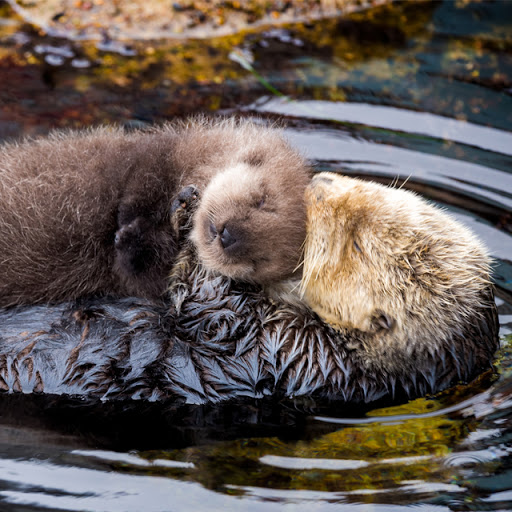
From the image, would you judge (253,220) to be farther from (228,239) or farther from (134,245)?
(134,245)

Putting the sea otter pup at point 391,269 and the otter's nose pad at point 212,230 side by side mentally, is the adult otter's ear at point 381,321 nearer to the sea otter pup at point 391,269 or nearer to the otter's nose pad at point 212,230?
the sea otter pup at point 391,269

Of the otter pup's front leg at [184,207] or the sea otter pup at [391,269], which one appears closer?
the sea otter pup at [391,269]

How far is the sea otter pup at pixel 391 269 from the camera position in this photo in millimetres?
3295

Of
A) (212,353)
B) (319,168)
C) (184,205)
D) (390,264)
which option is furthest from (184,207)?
(319,168)

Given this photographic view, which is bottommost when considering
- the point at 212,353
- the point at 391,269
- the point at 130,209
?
the point at 212,353

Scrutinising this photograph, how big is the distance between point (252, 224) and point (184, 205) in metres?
0.48

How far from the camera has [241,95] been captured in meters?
5.67

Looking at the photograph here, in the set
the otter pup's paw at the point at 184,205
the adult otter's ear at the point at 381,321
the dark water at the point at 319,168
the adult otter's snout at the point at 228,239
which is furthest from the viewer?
the otter pup's paw at the point at 184,205

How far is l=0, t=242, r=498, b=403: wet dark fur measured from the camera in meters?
3.44

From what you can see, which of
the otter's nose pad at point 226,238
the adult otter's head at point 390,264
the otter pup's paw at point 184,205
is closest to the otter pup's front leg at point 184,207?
the otter pup's paw at point 184,205

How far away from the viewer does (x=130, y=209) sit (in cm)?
351

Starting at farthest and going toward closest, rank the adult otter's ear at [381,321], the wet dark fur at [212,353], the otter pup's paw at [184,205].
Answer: the otter pup's paw at [184,205] → the wet dark fur at [212,353] → the adult otter's ear at [381,321]

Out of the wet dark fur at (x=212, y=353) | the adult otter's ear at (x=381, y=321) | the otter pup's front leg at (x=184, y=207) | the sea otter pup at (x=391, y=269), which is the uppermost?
the otter pup's front leg at (x=184, y=207)

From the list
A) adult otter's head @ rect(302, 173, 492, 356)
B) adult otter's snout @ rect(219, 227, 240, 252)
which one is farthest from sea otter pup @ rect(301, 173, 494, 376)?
adult otter's snout @ rect(219, 227, 240, 252)
